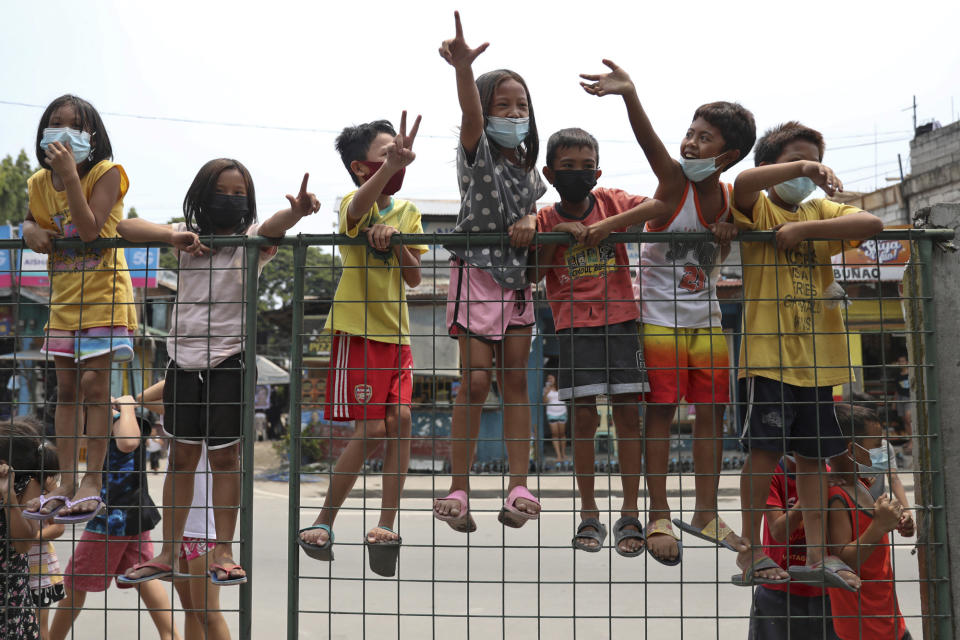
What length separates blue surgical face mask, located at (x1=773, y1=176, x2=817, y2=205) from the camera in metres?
3.22

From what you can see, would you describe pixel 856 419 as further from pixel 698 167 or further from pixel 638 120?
pixel 638 120

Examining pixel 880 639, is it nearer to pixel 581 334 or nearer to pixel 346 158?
pixel 581 334

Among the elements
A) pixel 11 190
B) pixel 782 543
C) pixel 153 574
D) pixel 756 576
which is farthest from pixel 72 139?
pixel 11 190

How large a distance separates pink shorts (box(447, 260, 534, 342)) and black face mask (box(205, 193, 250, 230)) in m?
0.92

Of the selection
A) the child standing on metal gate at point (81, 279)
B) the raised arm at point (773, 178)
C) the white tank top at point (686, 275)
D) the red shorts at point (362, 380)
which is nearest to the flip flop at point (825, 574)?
the white tank top at point (686, 275)

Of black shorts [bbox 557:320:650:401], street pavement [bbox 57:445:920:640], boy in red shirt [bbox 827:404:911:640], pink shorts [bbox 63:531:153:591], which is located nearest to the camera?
boy in red shirt [bbox 827:404:911:640]

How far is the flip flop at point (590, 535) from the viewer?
10.00 ft

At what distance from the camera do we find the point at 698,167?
10.7 feet

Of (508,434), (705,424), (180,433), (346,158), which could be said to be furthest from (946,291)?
(180,433)

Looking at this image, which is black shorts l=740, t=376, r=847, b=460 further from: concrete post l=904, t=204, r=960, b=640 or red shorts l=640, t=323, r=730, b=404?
concrete post l=904, t=204, r=960, b=640

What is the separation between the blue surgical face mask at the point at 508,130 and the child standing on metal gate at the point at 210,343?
0.80 metres

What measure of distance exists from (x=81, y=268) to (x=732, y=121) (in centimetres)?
277

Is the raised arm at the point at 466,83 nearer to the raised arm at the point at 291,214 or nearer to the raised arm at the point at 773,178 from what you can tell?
the raised arm at the point at 291,214

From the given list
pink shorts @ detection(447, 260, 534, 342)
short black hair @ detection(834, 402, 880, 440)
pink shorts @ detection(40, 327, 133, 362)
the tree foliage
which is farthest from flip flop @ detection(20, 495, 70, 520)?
the tree foliage
